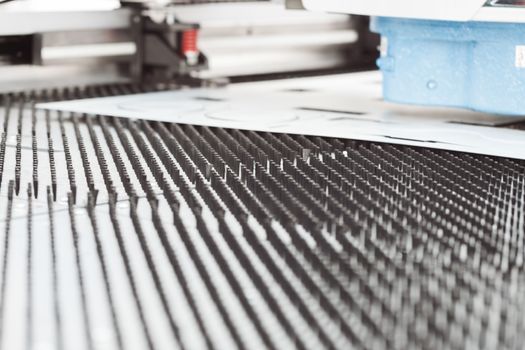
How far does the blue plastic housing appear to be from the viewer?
9.80 ft

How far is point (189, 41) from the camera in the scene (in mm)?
4242

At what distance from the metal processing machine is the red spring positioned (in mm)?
920

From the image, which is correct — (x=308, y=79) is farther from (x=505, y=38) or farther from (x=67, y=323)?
(x=67, y=323)

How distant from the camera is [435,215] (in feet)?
6.72

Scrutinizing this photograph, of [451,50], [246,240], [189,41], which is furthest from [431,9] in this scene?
[189,41]

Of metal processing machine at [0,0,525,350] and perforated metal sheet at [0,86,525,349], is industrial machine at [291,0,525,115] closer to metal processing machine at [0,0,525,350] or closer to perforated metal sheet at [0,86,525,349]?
metal processing machine at [0,0,525,350]

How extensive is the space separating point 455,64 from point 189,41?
1480 millimetres

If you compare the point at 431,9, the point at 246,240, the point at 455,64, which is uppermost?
the point at 431,9

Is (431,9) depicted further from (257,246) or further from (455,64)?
Result: (257,246)

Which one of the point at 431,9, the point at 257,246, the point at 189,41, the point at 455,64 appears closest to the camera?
the point at 257,246

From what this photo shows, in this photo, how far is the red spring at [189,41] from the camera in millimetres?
4234

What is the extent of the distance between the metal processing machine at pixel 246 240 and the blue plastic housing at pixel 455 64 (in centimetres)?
22

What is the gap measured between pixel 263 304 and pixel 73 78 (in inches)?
111

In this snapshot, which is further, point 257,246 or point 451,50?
point 451,50
